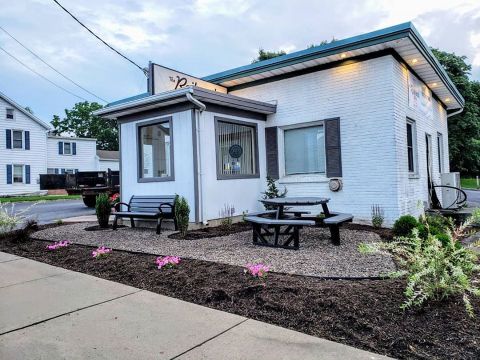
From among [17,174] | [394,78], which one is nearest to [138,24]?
[394,78]

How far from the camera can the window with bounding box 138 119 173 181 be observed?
8.27 m

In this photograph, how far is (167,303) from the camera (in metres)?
3.38

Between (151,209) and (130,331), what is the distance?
17.7ft

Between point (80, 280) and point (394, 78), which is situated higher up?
point (394, 78)

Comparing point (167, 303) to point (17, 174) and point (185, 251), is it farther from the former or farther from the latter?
point (17, 174)

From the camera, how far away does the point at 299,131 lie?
358 inches

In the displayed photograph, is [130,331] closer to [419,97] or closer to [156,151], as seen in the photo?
[156,151]

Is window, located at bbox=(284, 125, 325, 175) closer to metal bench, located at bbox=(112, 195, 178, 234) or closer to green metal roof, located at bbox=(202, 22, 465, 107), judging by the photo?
green metal roof, located at bbox=(202, 22, 465, 107)

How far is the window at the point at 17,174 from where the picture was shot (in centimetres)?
2678

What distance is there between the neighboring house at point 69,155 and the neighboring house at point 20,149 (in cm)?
118

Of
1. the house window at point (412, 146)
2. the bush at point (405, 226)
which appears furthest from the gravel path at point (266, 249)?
the house window at point (412, 146)

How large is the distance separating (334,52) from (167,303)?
6662 millimetres

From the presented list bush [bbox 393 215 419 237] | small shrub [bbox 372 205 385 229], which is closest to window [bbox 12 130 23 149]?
small shrub [bbox 372 205 385 229]

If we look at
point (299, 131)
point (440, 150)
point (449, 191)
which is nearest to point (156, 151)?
point (299, 131)
